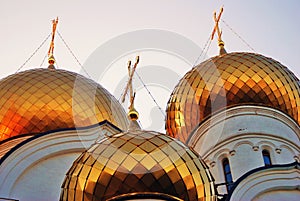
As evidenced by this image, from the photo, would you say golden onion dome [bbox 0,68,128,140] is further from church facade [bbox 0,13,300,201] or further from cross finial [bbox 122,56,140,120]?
cross finial [bbox 122,56,140,120]

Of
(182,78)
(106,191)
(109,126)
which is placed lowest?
(106,191)

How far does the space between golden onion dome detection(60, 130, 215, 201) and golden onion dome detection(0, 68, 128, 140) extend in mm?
2439

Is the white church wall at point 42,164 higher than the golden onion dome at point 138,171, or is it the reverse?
the white church wall at point 42,164

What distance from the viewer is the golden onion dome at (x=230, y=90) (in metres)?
11.5

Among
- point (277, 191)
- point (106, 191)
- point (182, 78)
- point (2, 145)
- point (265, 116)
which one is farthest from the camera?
point (182, 78)

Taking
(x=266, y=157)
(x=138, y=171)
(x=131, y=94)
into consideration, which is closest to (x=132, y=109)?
(x=131, y=94)

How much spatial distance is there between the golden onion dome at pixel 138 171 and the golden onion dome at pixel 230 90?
3.30 metres

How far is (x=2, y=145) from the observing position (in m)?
10.5

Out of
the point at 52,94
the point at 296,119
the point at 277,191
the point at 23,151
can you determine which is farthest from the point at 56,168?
the point at 296,119

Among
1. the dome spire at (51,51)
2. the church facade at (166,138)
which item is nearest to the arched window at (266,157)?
the church facade at (166,138)

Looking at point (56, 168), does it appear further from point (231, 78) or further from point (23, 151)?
point (231, 78)

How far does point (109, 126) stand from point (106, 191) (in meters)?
3.25

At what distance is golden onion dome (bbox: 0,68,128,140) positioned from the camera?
34.9 feet

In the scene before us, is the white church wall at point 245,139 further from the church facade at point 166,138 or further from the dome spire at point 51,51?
the dome spire at point 51,51
